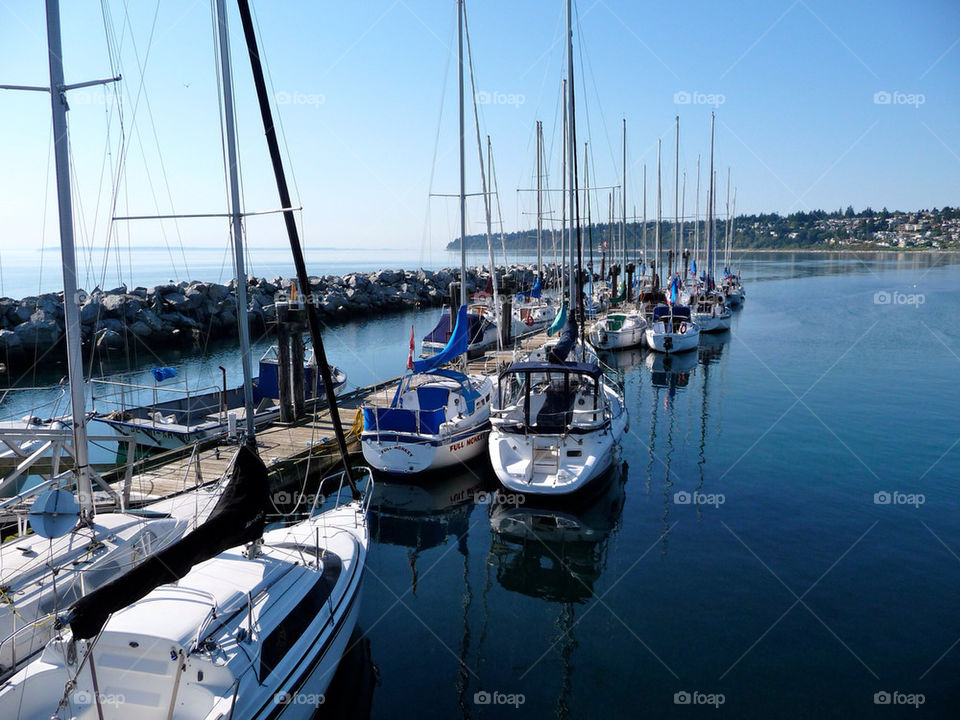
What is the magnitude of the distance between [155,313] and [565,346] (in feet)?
105

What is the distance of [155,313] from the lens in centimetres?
4156

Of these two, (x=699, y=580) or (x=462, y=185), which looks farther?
(x=462, y=185)

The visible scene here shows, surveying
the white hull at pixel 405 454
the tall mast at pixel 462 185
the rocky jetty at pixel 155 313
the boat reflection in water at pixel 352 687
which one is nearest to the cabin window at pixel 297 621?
the boat reflection in water at pixel 352 687

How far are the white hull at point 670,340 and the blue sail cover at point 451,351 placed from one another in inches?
733

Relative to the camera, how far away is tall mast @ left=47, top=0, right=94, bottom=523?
8719 millimetres

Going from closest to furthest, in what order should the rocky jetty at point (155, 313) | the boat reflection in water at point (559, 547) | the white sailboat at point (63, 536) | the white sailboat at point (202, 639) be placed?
the white sailboat at point (202, 639) → the white sailboat at point (63, 536) → the boat reflection in water at point (559, 547) → the rocky jetty at point (155, 313)

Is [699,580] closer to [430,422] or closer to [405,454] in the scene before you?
[405,454]

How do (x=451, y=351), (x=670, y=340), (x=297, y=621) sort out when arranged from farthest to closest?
1. (x=670, y=340)
2. (x=451, y=351)
3. (x=297, y=621)

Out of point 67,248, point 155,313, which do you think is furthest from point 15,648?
point 155,313

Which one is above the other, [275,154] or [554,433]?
[275,154]

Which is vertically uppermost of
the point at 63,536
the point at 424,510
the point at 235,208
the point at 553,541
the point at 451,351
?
the point at 235,208

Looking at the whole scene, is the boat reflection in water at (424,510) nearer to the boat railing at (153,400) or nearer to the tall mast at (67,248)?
the tall mast at (67,248)

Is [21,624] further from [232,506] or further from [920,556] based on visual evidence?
[920,556]

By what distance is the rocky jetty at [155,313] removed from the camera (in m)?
34.8
